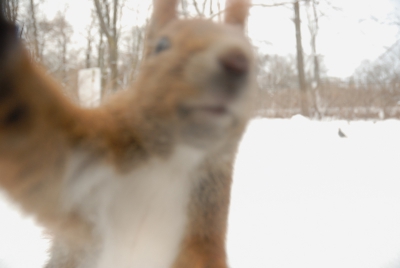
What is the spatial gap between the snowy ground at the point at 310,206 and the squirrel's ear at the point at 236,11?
22cm

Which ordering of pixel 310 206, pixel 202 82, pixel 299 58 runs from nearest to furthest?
pixel 202 82, pixel 299 58, pixel 310 206

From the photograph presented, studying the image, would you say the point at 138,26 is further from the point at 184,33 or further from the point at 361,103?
the point at 361,103

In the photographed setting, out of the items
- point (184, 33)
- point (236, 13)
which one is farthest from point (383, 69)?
point (184, 33)

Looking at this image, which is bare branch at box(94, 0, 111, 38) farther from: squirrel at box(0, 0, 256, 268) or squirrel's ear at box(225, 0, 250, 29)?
squirrel's ear at box(225, 0, 250, 29)

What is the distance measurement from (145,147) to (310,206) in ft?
2.68

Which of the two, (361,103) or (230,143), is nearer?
(230,143)

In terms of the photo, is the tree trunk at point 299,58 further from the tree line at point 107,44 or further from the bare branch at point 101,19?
the bare branch at point 101,19

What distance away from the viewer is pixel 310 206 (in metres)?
1.02

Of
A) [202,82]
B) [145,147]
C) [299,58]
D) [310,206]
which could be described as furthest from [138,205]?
[310,206]

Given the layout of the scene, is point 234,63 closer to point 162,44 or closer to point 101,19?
point 162,44

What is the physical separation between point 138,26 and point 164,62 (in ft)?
0.66

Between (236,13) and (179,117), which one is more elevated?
(236,13)

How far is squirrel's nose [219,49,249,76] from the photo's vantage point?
12.4 inches

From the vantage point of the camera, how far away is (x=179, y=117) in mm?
323
